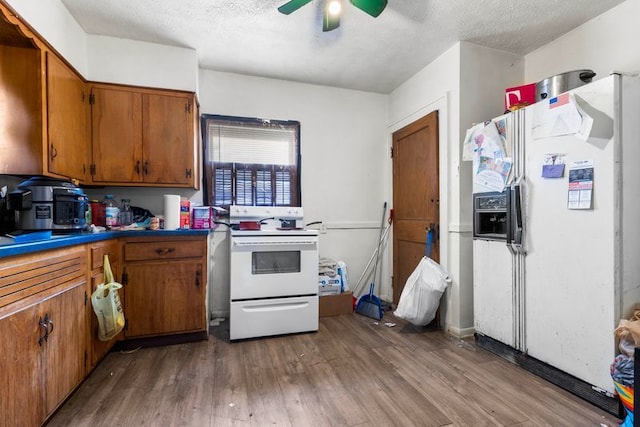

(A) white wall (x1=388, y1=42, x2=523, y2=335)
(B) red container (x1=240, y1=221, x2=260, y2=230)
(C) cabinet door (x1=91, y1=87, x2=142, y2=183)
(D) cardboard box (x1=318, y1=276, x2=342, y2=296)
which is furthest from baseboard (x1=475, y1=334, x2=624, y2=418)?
(C) cabinet door (x1=91, y1=87, x2=142, y2=183)

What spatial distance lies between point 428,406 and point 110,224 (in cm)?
255

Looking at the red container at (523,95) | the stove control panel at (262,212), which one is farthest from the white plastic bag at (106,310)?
the red container at (523,95)

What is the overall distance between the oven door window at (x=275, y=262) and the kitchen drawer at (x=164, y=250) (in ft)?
1.40

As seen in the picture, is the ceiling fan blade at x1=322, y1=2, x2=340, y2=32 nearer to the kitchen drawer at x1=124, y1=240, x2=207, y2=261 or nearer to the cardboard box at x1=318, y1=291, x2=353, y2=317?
the kitchen drawer at x1=124, y1=240, x2=207, y2=261

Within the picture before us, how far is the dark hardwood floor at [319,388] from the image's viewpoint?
4.88ft

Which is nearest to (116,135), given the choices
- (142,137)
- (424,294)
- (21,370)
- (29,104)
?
(142,137)

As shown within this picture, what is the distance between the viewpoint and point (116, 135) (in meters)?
2.42

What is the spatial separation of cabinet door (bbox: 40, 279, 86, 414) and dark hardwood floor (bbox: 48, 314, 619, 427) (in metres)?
0.14

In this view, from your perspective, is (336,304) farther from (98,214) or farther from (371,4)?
(371,4)

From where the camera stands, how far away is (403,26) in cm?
230

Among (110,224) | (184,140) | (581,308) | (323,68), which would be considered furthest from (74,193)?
(581,308)

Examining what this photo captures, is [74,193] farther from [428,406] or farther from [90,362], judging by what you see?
[428,406]

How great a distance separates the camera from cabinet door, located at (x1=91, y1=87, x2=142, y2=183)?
2.38 meters

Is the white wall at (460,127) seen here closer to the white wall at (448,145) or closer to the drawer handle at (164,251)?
the white wall at (448,145)
